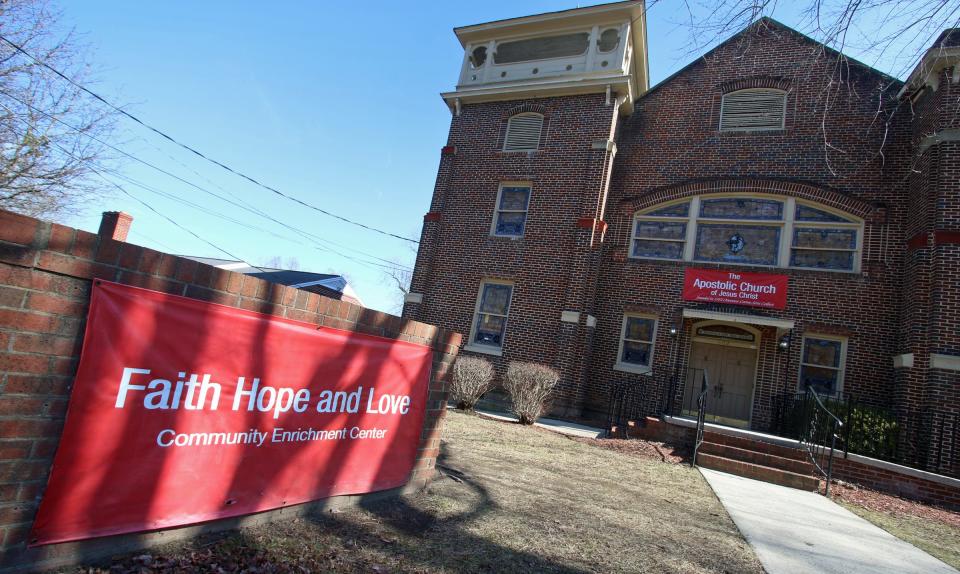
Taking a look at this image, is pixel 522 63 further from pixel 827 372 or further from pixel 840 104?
pixel 827 372

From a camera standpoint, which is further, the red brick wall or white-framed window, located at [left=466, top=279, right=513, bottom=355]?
white-framed window, located at [left=466, top=279, right=513, bottom=355]

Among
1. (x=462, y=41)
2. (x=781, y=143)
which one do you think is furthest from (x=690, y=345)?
(x=462, y=41)

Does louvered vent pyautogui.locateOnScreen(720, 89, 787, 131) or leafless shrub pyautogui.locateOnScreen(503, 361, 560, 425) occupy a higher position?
louvered vent pyautogui.locateOnScreen(720, 89, 787, 131)

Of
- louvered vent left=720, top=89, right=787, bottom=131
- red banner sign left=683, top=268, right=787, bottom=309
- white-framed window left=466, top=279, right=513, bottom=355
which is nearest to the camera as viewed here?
red banner sign left=683, top=268, right=787, bottom=309

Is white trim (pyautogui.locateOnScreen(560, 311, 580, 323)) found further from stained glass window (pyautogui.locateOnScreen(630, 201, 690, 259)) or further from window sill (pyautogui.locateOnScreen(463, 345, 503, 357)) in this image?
stained glass window (pyautogui.locateOnScreen(630, 201, 690, 259))

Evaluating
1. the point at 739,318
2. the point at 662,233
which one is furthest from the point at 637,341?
the point at 662,233

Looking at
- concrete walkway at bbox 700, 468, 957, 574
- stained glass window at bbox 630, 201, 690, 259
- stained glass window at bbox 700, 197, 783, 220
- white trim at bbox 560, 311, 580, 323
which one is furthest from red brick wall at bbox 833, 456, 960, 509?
stained glass window at bbox 700, 197, 783, 220

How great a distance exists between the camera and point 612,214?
13742 mm

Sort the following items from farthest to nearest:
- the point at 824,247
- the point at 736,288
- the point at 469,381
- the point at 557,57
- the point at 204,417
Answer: the point at 557,57
the point at 736,288
the point at 824,247
the point at 469,381
the point at 204,417

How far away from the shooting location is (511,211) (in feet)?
46.8

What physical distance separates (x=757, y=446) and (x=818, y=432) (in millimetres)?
1548

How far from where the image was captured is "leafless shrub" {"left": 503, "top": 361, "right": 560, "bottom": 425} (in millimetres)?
10266

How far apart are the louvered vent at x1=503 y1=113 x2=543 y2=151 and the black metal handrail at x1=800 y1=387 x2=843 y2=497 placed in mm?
9465

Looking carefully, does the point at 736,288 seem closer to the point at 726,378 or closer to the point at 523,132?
the point at 726,378
